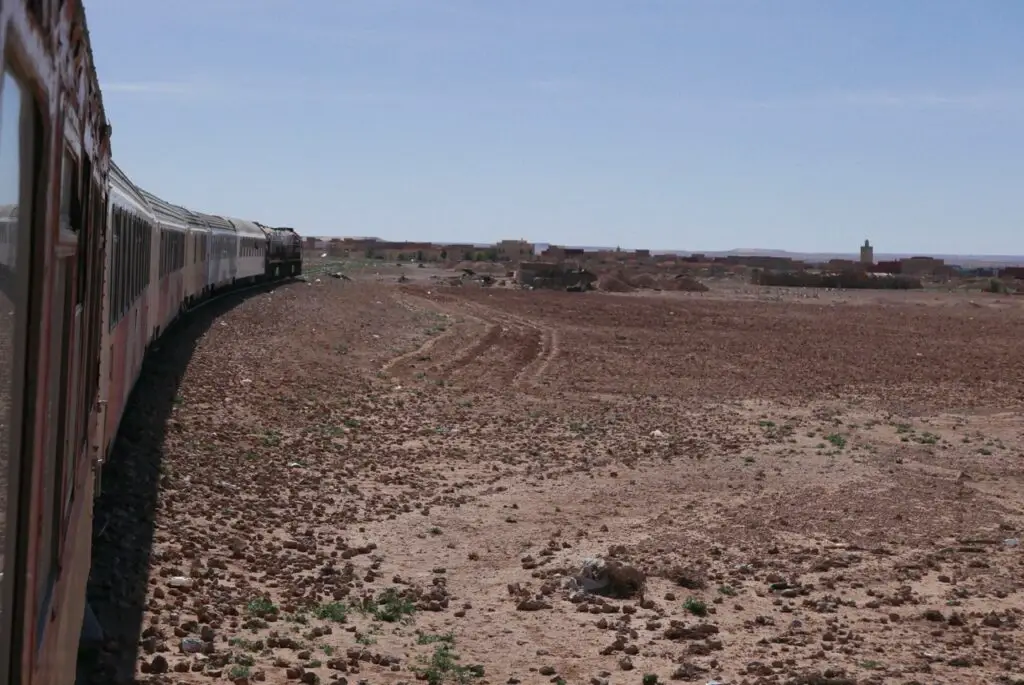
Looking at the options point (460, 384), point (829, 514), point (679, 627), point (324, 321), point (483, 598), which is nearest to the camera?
point (679, 627)

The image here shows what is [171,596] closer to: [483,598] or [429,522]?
[483,598]

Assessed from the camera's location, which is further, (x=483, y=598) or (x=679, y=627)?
(x=483, y=598)

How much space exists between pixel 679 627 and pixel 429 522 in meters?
3.84

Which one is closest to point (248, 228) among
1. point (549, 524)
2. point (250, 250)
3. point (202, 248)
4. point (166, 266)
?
point (250, 250)

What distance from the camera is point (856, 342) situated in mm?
33531

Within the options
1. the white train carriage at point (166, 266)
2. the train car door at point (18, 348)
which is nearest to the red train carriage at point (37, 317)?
the train car door at point (18, 348)

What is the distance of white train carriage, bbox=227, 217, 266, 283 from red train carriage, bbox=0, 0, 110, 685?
3607 cm

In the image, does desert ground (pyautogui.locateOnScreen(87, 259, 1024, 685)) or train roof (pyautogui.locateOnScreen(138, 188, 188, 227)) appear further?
train roof (pyautogui.locateOnScreen(138, 188, 188, 227))

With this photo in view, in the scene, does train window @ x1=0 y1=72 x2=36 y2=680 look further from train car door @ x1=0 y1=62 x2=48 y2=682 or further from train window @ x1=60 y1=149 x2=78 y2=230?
train window @ x1=60 y1=149 x2=78 y2=230

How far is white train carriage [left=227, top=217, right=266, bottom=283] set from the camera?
40581mm

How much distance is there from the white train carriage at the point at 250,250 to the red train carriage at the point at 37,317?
118ft

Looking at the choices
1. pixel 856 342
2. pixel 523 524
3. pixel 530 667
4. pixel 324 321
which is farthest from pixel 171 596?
pixel 856 342

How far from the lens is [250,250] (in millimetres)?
43531

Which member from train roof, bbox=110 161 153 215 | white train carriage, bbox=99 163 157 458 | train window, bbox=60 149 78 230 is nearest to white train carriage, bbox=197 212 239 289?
white train carriage, bbox=99 163 157 458
